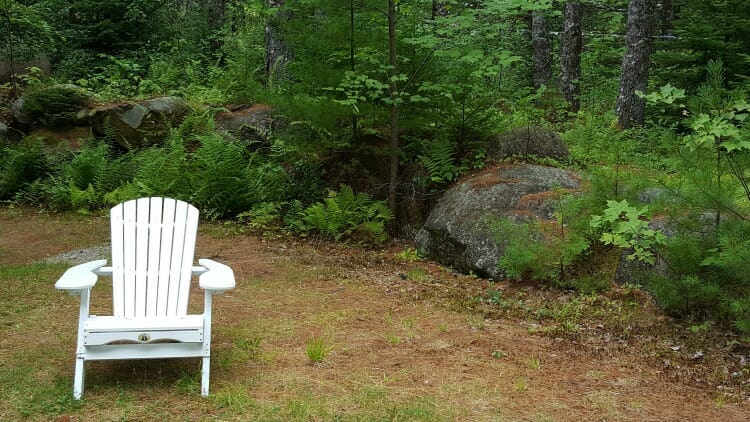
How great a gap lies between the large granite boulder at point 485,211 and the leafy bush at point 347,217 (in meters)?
0.51

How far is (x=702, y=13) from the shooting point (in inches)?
390

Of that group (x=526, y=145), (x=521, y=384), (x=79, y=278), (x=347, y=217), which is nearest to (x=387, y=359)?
(x=521, y=384)

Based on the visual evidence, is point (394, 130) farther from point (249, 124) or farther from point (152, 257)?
point (152, 257)

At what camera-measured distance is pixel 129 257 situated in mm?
3848

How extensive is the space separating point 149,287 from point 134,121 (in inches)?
248

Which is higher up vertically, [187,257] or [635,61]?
[635,61]

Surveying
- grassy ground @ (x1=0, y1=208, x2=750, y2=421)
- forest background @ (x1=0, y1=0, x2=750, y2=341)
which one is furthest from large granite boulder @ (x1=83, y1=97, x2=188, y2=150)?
grassy ground @ (x1=0, y1=208, x2=750, y2=421)

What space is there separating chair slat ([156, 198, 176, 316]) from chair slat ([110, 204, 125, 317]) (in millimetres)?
213

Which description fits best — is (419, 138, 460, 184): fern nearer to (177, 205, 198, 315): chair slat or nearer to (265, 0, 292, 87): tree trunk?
(177, 205, 198, 315): chair slat

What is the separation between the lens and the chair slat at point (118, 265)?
368cm

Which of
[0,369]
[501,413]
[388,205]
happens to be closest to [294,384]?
[501,413]

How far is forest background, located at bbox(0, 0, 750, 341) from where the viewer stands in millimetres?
4125

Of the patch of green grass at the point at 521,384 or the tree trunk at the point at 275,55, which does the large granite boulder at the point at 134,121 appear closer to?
the tree trunk at the point at 275,55

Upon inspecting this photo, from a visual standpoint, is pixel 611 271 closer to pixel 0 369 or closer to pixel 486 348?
pixel 486 348
